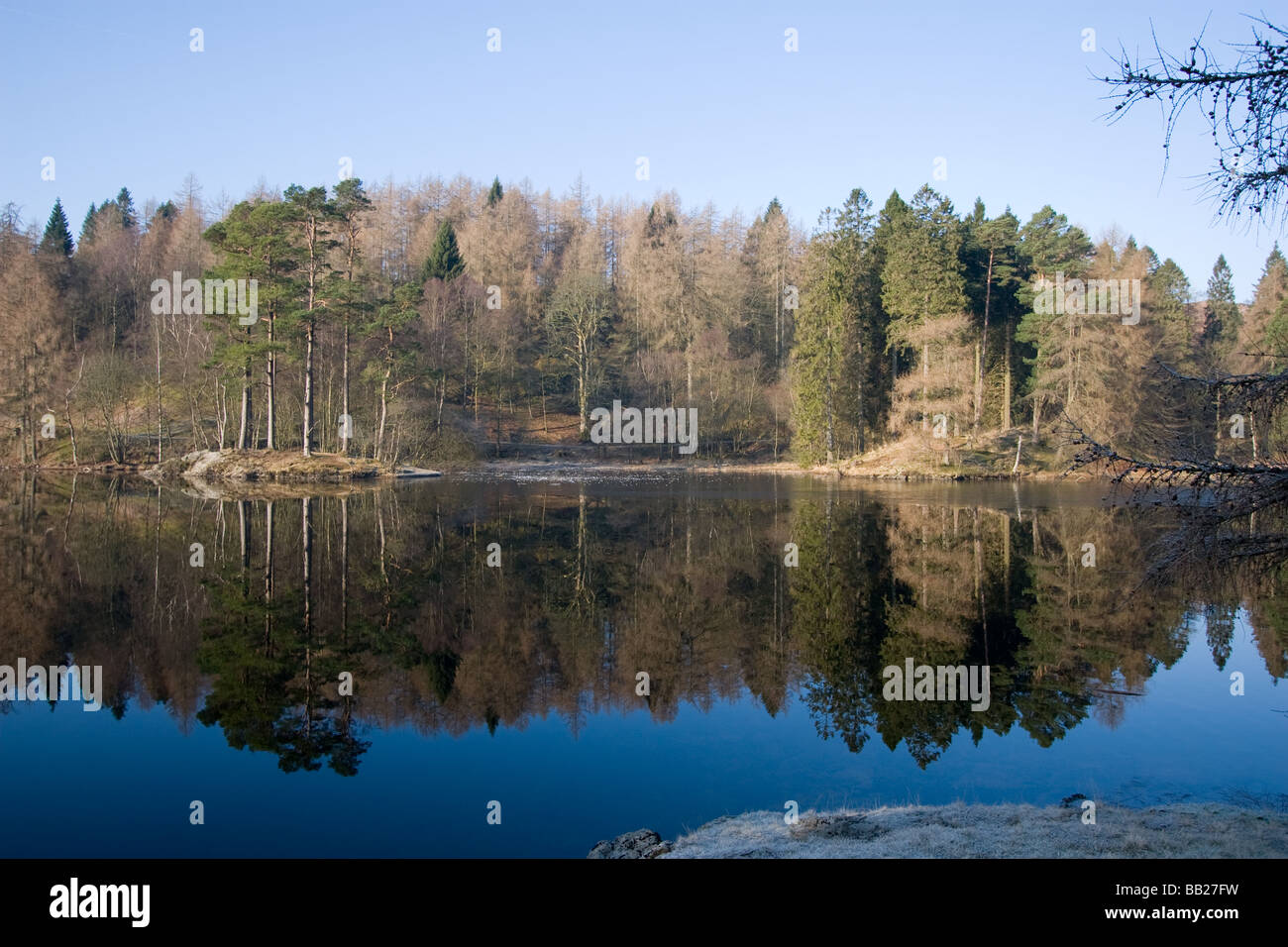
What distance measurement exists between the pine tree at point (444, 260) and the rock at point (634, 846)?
2615 inches

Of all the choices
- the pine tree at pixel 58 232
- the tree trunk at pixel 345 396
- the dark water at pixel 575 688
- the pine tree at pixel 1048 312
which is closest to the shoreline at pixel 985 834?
the dark water at pixel 575 688

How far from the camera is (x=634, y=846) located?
666 centimetres

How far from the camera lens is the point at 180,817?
746 cm

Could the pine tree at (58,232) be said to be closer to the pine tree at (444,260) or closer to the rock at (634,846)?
the pine tree at (444,260)

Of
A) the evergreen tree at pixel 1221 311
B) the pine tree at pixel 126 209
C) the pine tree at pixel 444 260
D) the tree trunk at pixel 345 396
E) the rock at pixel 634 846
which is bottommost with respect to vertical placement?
the rock at pixel 634 846

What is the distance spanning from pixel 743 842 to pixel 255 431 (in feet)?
167

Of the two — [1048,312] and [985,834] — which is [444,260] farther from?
[985,834]

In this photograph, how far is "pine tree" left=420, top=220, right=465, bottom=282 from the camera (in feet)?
231

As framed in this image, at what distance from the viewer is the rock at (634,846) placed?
6508 mm

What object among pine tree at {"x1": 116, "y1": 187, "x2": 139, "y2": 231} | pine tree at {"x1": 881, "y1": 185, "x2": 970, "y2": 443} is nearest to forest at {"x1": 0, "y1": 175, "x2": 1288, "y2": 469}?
pine tree at {"x1": 881, "y1": 185, "x2": 970, "y2": 443}

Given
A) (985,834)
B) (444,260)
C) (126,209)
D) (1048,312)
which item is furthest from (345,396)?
(126,209)

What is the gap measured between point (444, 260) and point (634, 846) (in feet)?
229

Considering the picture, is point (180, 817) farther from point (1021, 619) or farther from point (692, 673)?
point (1021, 619)

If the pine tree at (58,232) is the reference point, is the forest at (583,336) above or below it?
below
